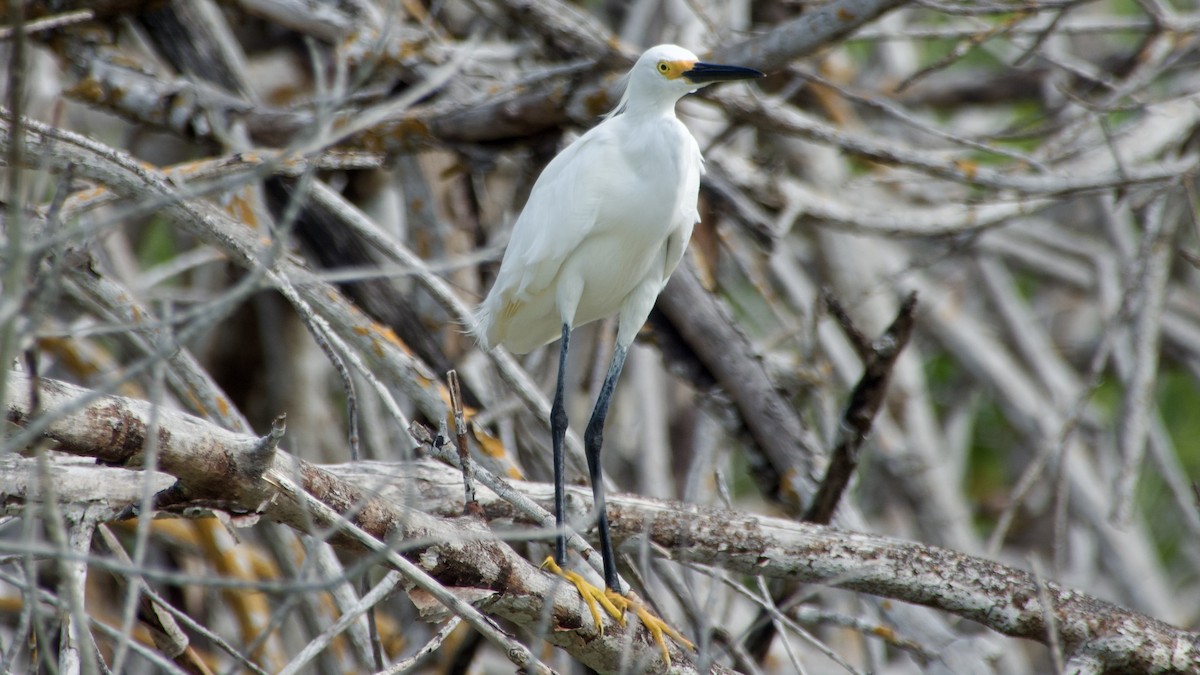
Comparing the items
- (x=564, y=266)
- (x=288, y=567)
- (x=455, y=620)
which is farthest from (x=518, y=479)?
(x=288, y=567)

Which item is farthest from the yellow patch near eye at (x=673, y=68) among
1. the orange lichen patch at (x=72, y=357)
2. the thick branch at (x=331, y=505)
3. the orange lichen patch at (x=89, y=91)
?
the orange lichen patch at (x=72, y=357)

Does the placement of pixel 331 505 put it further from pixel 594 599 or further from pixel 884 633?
pixel 884 633

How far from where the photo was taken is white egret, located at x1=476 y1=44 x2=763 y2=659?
1933 millimetres

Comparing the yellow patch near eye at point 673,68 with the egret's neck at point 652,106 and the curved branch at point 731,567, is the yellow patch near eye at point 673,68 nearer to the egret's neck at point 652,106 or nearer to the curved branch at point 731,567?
the egret's neck at point 652,106

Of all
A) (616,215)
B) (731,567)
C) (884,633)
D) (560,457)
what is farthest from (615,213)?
(884,633)

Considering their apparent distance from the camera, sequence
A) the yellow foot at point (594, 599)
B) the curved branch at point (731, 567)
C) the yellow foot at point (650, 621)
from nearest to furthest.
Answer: the curved branch at point (731, 567), the yellow foot at point (594, 599), the yellow foot at point (650, 621)

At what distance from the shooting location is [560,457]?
1.91 metres

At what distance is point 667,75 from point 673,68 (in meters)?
0.02

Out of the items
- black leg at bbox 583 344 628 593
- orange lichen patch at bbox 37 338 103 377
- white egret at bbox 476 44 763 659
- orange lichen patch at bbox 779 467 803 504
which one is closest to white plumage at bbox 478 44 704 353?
white egret at bbox 476 44 763 659

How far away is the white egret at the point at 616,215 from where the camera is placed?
193 cm

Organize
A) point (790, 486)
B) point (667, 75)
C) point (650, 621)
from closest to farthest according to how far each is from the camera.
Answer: point (650, 621)
point (667, 75)
point (790, 486)

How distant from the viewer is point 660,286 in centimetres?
208

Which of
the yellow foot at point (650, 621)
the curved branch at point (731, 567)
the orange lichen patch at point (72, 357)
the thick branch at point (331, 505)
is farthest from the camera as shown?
the orange lichen patch at point (72, 357)

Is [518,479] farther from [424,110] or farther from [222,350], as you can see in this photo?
[222,350]
